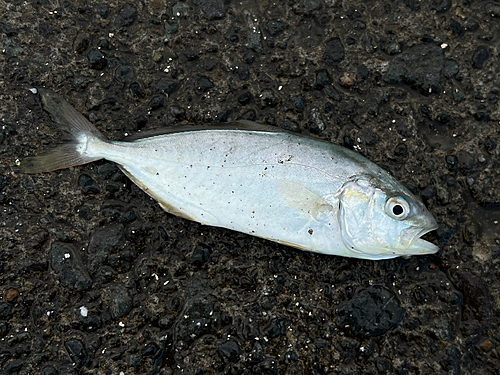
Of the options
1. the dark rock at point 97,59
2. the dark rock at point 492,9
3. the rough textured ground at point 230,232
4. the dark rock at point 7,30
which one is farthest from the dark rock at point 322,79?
the dark rock at point 7,30

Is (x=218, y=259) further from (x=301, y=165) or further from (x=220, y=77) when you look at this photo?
(x=220, y=77)

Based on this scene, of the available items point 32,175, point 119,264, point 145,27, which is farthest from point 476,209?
point 32,175

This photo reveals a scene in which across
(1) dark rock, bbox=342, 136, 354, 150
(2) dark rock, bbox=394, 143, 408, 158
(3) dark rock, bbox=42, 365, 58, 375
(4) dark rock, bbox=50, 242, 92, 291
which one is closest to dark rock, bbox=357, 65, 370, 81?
(1) dark rock, bbox=342, 136, 354, 150

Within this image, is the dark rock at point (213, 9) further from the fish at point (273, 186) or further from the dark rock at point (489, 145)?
the dark rock at point (489, 145)

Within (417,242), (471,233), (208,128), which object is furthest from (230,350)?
(471,233)

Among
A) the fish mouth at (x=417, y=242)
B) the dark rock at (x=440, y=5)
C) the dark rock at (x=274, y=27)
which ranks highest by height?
the dark rock at (x=440, y=5)

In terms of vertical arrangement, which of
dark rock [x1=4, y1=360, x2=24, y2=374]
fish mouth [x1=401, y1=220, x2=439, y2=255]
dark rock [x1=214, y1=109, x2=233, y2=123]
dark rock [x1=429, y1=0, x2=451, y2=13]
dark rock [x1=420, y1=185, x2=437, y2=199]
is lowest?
dark rock [x1=4, y1=360, x2=24, y2=374]

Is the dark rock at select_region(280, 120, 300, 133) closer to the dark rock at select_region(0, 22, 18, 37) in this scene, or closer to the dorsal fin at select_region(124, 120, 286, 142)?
the dorsal fin at select_region(124, 120, 286, 142)
